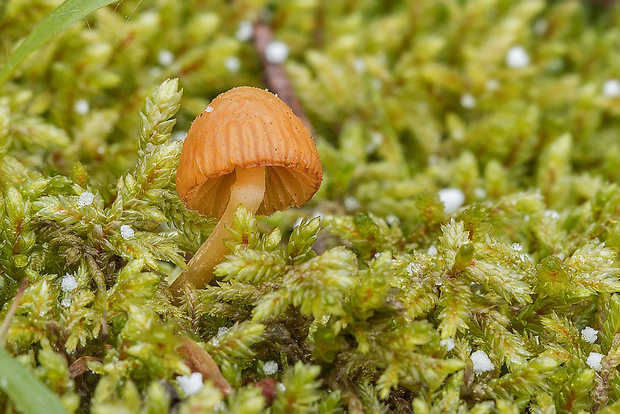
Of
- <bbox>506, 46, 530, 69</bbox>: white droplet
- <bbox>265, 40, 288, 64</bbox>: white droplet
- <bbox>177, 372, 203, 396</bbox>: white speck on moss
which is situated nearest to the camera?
<bbox>177, 372, 203, 396</bbox>: white speck on moss

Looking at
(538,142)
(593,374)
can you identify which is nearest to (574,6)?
(538,142)

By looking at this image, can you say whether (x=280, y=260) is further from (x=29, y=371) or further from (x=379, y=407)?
(x=29, y=371)

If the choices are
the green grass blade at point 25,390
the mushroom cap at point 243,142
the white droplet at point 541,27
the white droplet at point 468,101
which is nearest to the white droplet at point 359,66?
the white droplet at point 468,101

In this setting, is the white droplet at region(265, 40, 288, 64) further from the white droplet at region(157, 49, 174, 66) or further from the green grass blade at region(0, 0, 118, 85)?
the green grass blade at region(0, 0, 118, 85)

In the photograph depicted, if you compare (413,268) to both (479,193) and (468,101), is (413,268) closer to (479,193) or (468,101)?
(479,193)

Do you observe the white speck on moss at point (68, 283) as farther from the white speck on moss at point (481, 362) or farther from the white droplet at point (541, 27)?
the white droplet at point (541, 27)

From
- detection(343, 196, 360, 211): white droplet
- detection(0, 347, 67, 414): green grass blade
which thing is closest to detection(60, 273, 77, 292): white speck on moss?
detection(0, 347, 67, 414): green grass blade

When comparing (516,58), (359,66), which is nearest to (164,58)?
(359,66)
